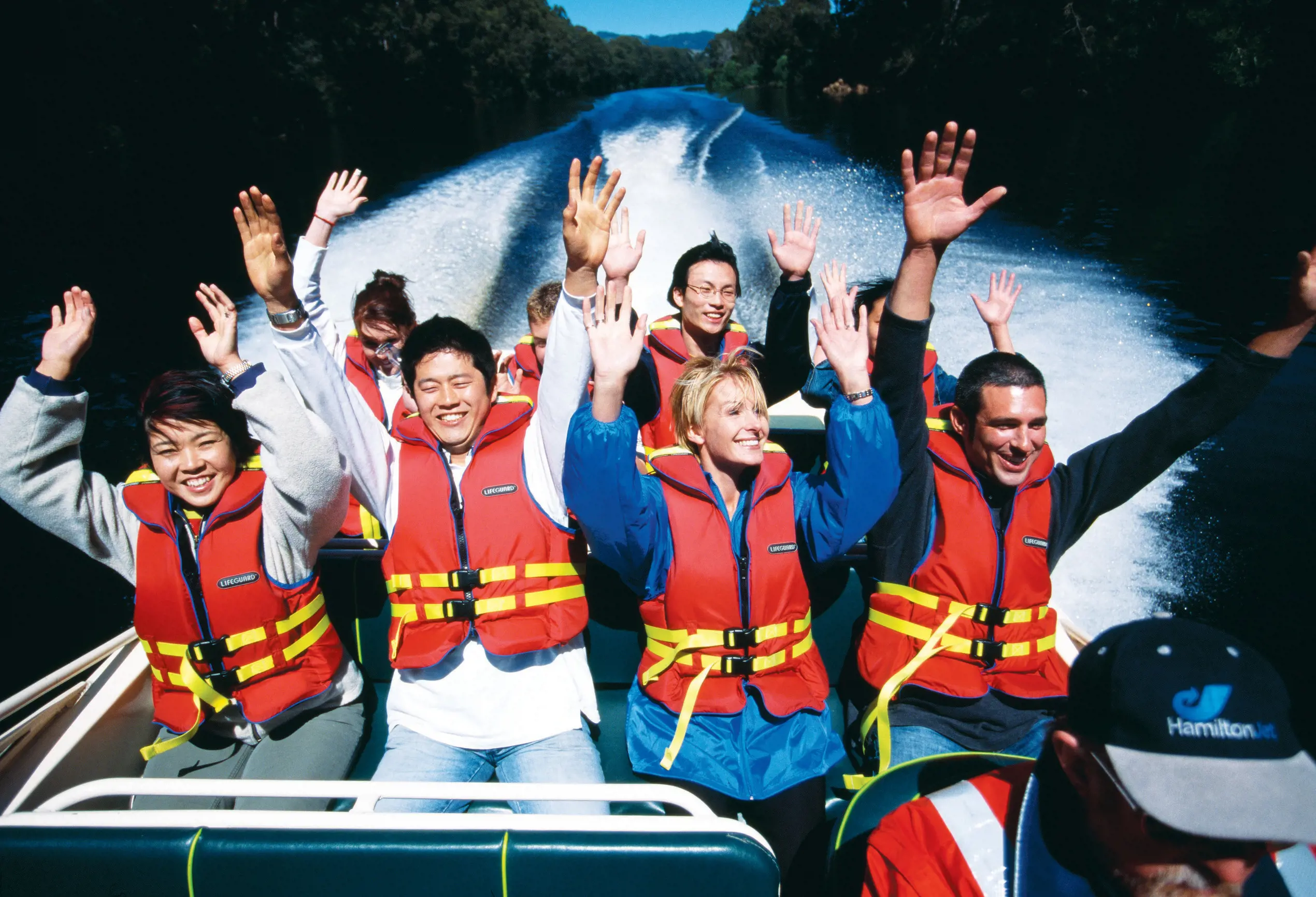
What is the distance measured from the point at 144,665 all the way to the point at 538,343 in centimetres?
175

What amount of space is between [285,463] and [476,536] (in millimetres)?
464

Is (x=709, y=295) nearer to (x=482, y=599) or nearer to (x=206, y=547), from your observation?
(x=482, y=599)

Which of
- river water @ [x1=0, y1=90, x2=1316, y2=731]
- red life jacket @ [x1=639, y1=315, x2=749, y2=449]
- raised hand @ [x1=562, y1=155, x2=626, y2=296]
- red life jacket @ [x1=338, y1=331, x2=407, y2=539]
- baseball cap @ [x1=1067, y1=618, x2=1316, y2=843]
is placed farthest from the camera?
river water @ [x1=0, y1=90, x2=1316, y2=731]

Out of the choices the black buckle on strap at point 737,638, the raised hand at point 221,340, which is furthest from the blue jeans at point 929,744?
the raised hand at point 221,340

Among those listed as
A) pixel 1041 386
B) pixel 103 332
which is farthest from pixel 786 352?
pixel 103 332

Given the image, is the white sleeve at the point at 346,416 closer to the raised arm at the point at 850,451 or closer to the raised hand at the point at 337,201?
the raised hand at the point at 337,201

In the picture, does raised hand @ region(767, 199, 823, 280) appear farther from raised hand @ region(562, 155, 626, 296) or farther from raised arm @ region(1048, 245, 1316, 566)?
raised arm @ region(1048, 245, 1316, 566)

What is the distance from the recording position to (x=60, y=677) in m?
1.88

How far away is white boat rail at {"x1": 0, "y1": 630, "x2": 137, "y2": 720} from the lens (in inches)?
64.2

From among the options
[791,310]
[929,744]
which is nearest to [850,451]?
[929,744]

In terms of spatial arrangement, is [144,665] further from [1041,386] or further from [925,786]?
[1041,386]

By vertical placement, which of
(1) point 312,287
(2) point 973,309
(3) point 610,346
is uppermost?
(1) point 312,287

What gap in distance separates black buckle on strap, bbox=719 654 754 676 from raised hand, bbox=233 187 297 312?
137 centimetres

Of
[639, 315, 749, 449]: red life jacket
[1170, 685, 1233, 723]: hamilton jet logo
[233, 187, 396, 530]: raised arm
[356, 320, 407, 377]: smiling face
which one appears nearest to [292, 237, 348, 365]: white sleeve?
[356, 320, 407, 377]: smiling face
